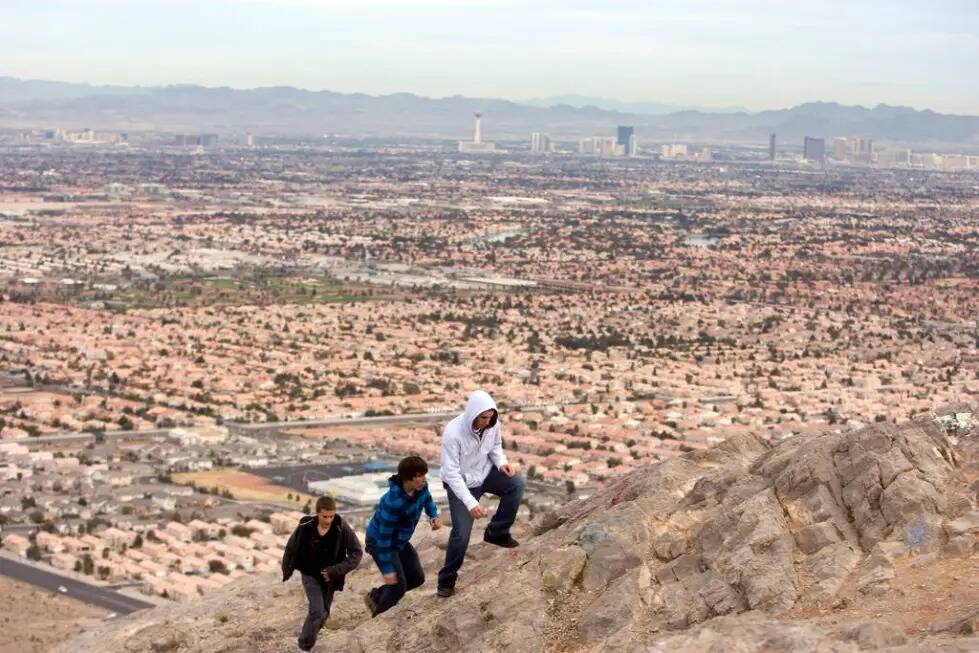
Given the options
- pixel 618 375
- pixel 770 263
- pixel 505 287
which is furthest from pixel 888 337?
pixel 770 263

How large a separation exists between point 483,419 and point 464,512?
2.23 feet

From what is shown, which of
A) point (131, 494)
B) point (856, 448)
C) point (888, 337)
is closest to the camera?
point (856, 448)

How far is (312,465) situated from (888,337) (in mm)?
38025

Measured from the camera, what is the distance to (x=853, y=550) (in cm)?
1093

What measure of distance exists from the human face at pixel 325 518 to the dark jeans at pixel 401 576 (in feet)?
1.76

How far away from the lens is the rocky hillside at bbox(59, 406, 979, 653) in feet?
32.8

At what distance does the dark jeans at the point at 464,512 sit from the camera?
38.5 feet

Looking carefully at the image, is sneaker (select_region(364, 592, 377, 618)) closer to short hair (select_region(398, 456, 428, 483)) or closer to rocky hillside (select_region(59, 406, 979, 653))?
rocky hillside (select_region(59, 406, 979, 653))

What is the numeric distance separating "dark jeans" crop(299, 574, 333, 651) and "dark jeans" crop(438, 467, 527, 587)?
2.66ft

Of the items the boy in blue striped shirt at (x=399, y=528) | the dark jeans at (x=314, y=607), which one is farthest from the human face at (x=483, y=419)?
the dark jeans at (x=314, y=607)

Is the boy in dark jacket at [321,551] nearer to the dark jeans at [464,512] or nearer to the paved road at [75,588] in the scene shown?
the dark jeans at [464,512]

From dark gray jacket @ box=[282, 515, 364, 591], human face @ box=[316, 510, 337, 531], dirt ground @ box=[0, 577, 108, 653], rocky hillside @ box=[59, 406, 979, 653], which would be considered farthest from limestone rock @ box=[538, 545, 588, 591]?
dirt ground @ box=[0, 577, 108, 653]

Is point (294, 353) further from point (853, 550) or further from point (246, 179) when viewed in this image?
point (246, 179)

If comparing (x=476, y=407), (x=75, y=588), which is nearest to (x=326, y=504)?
(x=476, y=407)
